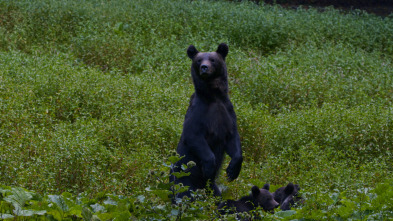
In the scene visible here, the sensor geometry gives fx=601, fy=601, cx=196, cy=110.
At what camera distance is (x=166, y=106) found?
9.52m

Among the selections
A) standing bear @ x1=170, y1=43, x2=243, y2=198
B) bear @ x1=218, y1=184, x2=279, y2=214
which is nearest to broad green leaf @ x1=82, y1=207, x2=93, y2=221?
standing bear @ x1=170, y1=43, x2=243, y2=198

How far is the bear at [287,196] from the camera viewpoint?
19.9 feet

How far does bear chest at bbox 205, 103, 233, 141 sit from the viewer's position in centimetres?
575

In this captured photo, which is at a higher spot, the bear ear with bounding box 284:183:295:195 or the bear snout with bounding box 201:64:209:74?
the bear snout with bounding box 201:64:209:74

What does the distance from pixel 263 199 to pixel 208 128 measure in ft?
3.40

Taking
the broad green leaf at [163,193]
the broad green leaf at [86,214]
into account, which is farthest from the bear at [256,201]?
the broad green leaf at [86,214]

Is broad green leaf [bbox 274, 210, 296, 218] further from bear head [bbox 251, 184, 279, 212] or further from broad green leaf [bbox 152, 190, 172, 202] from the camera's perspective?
bear head [bbox 251, 184, 279, 212]

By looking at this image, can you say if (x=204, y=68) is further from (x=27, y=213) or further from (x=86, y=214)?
(x=27, y=213)

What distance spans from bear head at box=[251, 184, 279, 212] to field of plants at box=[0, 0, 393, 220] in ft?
1.25

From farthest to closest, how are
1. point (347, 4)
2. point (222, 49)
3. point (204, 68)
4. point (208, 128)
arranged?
point (347, 4) < point (222, 49) < point (208, 128) < point (204, 68)

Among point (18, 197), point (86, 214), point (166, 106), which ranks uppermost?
point (86, 214)

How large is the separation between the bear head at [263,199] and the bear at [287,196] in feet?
0.35

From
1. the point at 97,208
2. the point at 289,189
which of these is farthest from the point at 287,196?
the point at 97,208

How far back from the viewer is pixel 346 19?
17.1 meters
